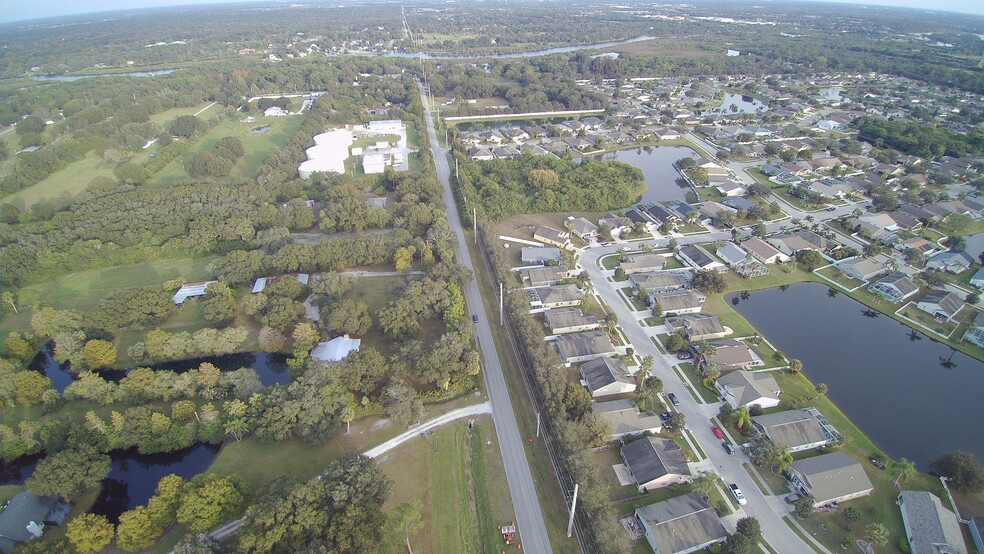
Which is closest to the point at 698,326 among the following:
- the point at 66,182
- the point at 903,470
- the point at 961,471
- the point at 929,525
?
the point at 903,470

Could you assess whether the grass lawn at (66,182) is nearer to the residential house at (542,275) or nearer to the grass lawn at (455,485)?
the residential house at (542,275)

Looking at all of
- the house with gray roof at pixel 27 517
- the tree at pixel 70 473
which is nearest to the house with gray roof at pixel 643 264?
the tree at pixel 70 473

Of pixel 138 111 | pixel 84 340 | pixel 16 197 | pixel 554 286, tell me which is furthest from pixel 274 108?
pixel 554 286

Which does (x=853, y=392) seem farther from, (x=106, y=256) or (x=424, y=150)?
(x=106, y=256)

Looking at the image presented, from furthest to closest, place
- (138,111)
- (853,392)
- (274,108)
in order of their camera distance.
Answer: (274,108) < (138,111) < (853,392)

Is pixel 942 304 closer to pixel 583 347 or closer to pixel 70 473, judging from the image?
pixel 583 347

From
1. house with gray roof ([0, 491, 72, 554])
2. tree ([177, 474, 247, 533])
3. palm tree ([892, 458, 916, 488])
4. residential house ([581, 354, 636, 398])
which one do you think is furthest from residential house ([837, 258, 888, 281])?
house with gray roof ([0, 491, 72, 554])

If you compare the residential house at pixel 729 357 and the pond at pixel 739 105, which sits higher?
the pond at pixel 739 105

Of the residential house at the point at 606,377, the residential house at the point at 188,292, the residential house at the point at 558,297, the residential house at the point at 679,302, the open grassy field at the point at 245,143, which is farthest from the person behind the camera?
the open grassy field at the point at 245,143
